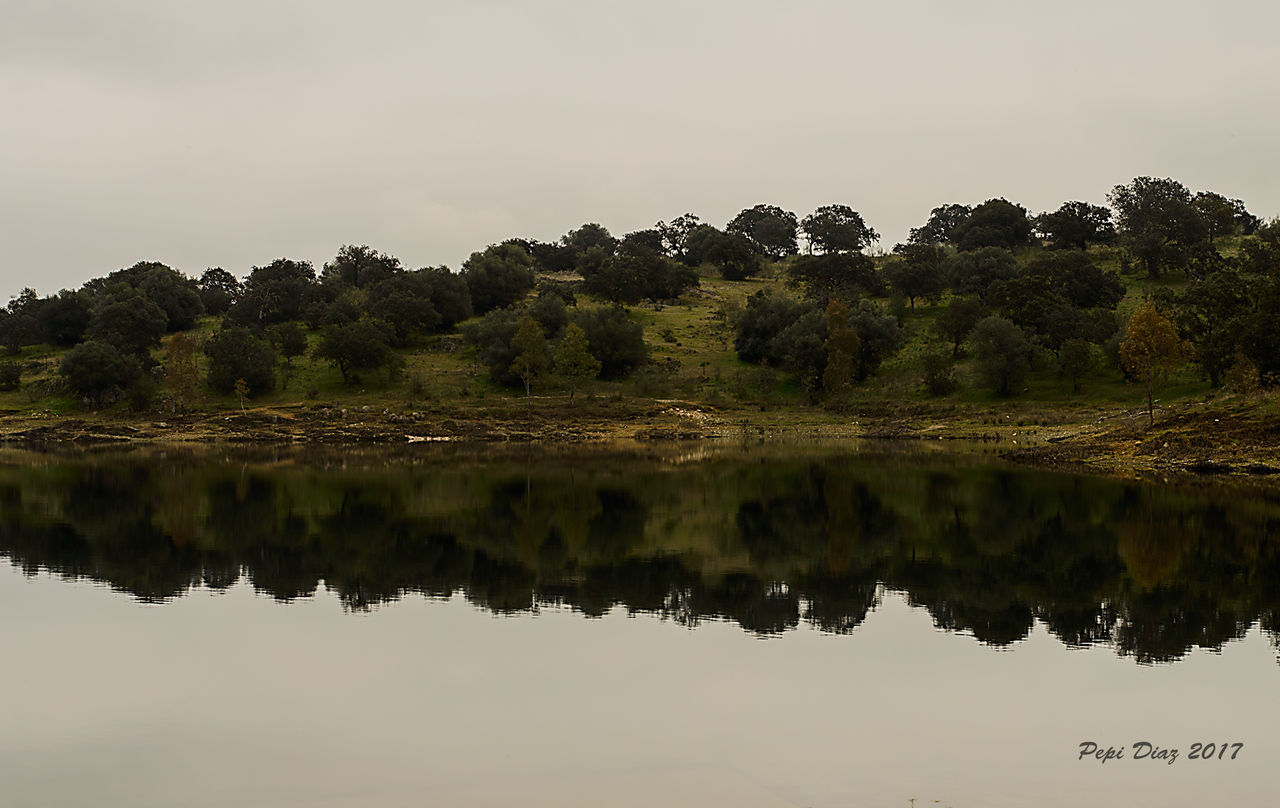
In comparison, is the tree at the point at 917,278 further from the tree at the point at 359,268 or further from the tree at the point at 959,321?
the tree at the point at 359,268

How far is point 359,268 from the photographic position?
507 ft

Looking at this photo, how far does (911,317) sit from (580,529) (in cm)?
9409

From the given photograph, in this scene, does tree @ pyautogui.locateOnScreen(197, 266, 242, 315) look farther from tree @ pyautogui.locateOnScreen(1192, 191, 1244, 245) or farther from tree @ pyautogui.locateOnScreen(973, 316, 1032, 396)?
tree @ pyautogui.locateOnScreen(1192, 191, 1244, 245)

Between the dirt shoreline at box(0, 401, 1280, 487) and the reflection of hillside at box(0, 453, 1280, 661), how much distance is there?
739 inches

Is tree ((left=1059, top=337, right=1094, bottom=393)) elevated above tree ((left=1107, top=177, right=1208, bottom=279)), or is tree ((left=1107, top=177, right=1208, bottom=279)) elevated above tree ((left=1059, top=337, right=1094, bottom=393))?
tree ((left=1107, top=177, right=1208, bottom=279))

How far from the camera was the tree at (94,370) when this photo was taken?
329ft

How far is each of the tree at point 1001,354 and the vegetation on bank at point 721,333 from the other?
8.0 inches

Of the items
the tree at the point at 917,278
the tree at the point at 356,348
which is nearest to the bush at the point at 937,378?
the tree at the point at 917,278

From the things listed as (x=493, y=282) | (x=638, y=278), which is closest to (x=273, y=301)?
(x=493, y=282)

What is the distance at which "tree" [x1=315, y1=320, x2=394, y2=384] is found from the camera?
101 meters

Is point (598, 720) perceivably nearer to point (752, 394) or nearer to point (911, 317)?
point (752, 394)

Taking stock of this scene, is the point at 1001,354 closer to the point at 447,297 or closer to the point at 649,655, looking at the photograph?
the point at 447,297

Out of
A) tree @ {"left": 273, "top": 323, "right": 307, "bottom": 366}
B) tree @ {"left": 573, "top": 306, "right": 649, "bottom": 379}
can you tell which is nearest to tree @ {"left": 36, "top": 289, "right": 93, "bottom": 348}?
tree @ {"left": 273, "top": 323, "right": 307, "bottom": 366}

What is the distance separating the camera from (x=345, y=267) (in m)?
156
